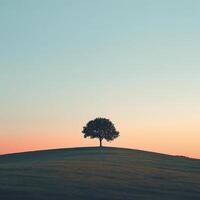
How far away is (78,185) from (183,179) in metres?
11.4

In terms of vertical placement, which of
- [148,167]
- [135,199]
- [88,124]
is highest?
[88,124]

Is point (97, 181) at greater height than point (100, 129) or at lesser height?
lesser

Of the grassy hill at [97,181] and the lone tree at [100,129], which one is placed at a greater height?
the lone tree at [100,129]

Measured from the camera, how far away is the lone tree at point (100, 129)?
305 ft

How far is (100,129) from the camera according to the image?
9294cm

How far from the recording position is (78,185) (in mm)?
40094

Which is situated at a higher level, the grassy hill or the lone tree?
the lone tree

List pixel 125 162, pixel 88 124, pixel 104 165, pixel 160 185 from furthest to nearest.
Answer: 1. pixel 88 124
2. pixel 125 162
3. pixel 104 165
4. pixel 160 185

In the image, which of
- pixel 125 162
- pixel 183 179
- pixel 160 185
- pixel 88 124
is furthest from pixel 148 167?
pixel 88 124

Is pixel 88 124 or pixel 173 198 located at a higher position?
pixel 88 124

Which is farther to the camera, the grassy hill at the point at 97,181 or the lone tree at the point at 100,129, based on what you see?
the lone tree at the point at 100,129

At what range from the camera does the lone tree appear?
93.1m

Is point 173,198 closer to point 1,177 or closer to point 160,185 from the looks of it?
point 160,185

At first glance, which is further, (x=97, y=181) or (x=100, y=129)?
(x=100, y=129)
